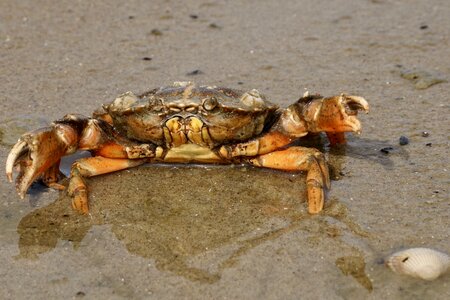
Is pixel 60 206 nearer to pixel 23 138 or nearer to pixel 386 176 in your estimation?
pixel 23 138

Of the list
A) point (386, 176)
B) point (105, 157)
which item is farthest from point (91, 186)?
Answer: point (386, 176)

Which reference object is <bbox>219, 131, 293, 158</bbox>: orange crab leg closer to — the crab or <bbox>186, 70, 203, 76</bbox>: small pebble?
the crab

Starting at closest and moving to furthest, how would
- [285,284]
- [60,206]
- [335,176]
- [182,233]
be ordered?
[285,284]
[182,233]
[60,206]
[335,176]

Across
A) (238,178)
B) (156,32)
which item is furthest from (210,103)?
(156,32)

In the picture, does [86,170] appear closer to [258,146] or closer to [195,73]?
[258,146]

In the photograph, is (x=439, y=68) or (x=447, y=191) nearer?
(x=447, y=191)

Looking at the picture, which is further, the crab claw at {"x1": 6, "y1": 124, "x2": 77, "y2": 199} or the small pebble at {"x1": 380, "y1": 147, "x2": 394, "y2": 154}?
the small pebble at {"x1": 380, "y1": 147, "x2": 394, "y2": 154}

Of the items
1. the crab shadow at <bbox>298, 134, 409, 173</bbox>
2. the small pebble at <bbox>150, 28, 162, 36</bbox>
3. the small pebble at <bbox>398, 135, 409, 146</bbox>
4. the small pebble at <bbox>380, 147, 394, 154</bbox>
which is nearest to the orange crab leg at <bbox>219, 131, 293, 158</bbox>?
the crab shadow at <bbox>298, 134, 409, 173</bbox>
